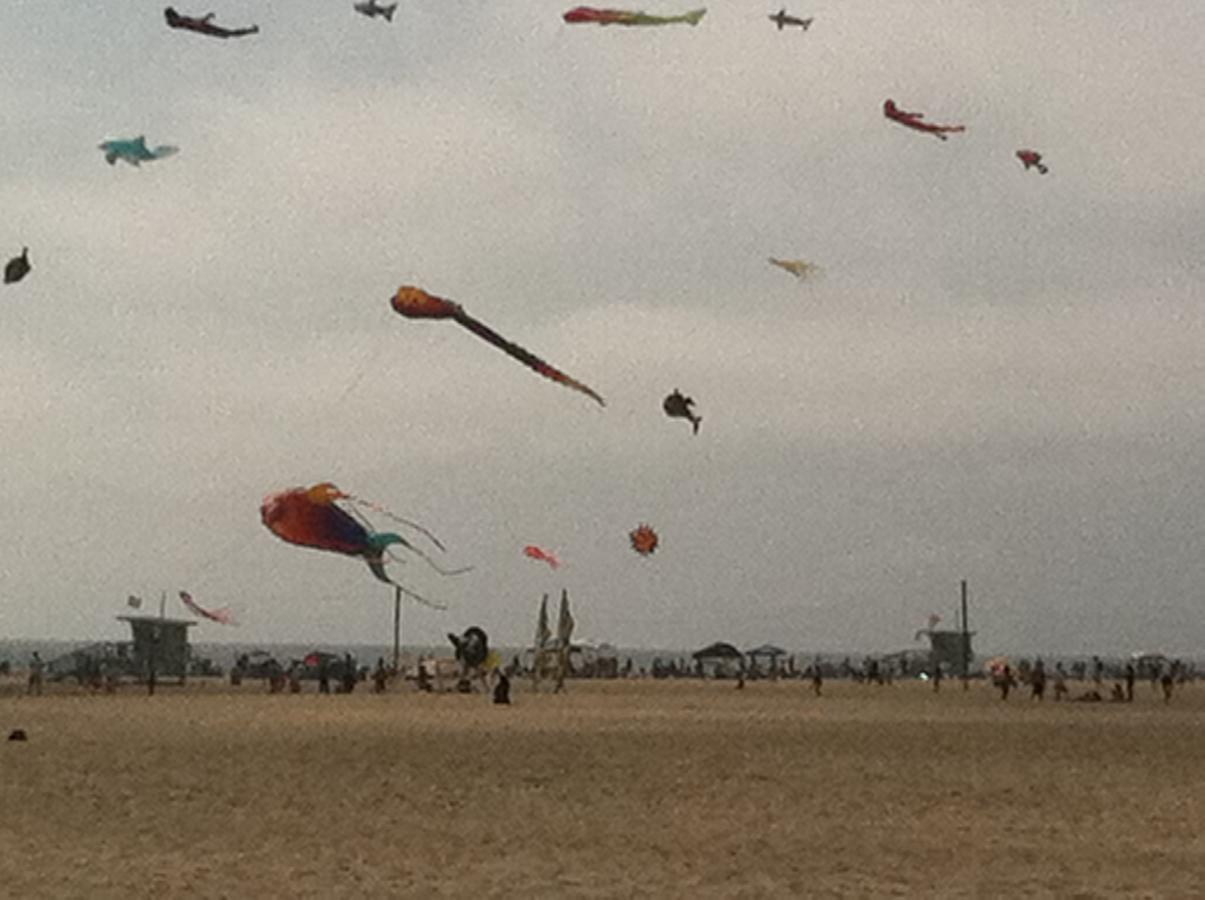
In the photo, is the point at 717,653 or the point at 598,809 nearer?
the point at 598,809

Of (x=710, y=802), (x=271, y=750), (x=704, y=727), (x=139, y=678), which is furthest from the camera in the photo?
(x=139, y=678)

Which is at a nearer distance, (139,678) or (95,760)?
(95,760)

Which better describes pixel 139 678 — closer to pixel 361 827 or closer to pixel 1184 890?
pixel 361 827

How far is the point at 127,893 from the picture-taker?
419 inches

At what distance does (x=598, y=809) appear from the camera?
15500 millimetres

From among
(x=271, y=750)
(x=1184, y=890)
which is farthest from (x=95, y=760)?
(x=1184, y=890)

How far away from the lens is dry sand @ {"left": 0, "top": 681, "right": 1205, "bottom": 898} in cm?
1148

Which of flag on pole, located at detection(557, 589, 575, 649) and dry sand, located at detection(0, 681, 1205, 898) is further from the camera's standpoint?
flag on pole, located at detection(557, 589, 575, 649)

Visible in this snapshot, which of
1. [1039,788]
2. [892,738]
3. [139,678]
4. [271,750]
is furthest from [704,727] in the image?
[139,678]

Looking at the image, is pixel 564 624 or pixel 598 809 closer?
pixel 598 809

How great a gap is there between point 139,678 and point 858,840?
45793 millimetres

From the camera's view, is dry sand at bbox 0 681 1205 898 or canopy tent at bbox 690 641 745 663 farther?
canopy tent at bbox 690 641 745 663

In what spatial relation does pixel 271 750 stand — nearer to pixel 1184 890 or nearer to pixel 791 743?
pixel 791 743

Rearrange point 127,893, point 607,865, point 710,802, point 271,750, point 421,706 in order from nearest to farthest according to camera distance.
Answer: point 127,893, point 607,865, point 710,802, point 271,750, point 421,706
